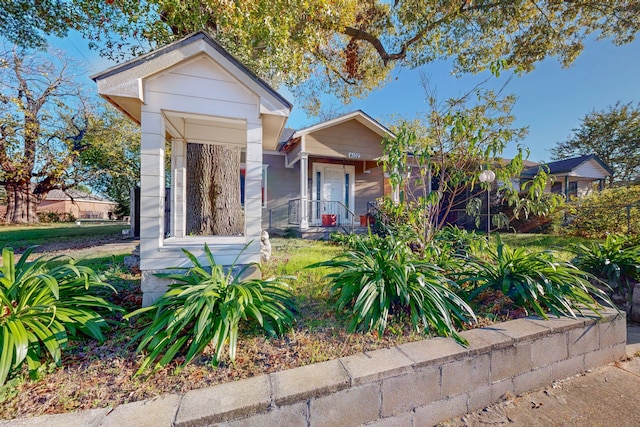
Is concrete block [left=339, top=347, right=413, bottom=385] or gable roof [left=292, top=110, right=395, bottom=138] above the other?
gable roof [left=292, top=110, right=395, bottom=138]

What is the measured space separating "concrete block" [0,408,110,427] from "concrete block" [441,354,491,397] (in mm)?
2116

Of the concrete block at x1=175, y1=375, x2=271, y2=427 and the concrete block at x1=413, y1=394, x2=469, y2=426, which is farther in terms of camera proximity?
the concrete block at x1=413, y1=394, x2=469, y2=426

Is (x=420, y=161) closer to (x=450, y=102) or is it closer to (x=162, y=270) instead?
(x=450, y=102)

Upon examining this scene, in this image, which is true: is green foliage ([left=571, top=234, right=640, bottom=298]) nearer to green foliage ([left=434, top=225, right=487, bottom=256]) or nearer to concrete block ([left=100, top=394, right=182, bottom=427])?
green foliage ([left=434, top=225, right=487, bottom=256])

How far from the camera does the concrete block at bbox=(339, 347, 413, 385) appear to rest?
163 cm

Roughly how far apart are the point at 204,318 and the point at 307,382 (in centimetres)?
86

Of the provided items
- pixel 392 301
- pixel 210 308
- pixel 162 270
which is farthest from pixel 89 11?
→ pixel 392 301

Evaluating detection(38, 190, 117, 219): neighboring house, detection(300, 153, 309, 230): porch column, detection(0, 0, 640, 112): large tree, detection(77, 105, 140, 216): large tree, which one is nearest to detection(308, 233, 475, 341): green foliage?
detection(0, 0, 640, 112): large tree

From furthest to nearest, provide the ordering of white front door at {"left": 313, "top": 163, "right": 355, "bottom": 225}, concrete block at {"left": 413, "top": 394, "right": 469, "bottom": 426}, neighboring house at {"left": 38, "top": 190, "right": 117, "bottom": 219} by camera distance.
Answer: neighboring house at {"left": 38, "top": 190, "right": 117, "bottom": 219}, white front door at {"left": 313, "top": 163, "right": 355, "bottom": 225}, concrete block at {"left": 413, "top": 394, "right": 469, "bottom": 426}

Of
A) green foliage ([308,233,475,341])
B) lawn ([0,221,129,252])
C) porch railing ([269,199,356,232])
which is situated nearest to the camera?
green foliage ([308,233,475,341])

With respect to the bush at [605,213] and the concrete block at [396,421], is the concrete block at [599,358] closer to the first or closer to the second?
the concrete block at [396,421]

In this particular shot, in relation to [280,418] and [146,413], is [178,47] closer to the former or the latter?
[146,413]

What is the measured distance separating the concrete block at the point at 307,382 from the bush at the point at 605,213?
33.7 feet

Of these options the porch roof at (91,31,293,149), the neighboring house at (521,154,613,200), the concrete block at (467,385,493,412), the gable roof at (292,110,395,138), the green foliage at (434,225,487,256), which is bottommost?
the concrete block at (467,385,493,412)
